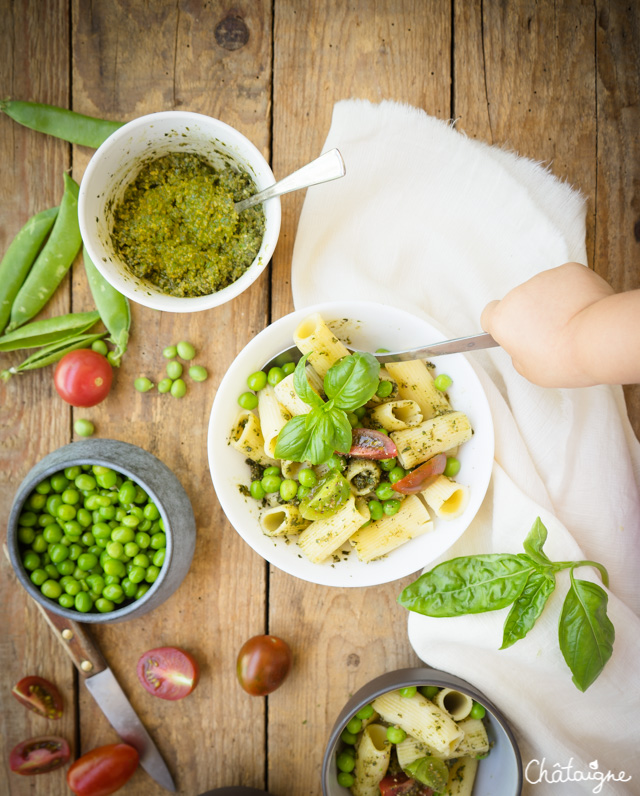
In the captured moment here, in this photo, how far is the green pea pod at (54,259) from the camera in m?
1.98

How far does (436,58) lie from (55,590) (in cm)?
216

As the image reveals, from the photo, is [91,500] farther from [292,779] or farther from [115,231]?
[292,779]

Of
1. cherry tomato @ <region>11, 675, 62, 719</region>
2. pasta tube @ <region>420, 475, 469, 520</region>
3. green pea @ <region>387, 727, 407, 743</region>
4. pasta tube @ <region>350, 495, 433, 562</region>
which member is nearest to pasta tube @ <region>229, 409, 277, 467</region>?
pasta tube @ <region>350, 495, 433, 562</region>

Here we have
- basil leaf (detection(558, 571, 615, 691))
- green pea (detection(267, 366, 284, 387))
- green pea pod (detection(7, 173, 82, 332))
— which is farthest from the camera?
green pea pod (detection(7, 173, 82, 332))

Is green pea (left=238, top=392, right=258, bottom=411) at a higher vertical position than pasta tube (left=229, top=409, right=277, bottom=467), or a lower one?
higher

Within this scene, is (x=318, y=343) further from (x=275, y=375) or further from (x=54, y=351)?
(x=54, y=351)

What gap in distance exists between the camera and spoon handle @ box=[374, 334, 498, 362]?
5.14 feet

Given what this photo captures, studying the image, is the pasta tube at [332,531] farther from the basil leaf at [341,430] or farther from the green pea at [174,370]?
the green pea at [174,370]

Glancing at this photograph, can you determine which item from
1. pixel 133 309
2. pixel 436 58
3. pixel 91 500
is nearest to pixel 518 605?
pixel 91 500

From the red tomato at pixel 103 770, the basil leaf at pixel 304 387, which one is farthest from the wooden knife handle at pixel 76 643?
the basil leaf at pixel 304 387

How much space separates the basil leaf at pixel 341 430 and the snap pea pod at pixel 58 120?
1237mm

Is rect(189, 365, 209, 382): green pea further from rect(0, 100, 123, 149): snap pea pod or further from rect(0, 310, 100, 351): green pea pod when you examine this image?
rect(0, 100, 123, 149): snap pea pod

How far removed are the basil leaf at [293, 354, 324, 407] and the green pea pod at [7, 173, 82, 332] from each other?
989 millimetres

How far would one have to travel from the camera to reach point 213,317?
205 cm
